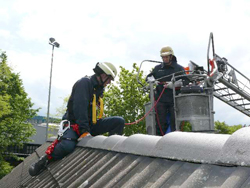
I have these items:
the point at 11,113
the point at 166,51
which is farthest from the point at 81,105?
the point at 11,113

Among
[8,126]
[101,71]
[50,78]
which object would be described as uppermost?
[50,78]

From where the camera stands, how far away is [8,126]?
2533cm

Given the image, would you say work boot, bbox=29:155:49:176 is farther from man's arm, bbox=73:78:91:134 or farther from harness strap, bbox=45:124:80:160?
man's arm, bbox=73:78:91:134

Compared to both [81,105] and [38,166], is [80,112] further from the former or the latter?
[38,166]

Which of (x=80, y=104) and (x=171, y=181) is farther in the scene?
(x=80, y=104)

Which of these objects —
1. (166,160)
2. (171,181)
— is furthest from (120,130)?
(171,181)

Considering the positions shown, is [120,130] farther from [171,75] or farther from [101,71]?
[171,75]

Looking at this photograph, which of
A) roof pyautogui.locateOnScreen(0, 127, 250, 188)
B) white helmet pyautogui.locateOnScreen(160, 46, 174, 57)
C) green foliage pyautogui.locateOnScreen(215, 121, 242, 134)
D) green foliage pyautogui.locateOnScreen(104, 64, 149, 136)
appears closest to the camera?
roof pyautogui.locateOnScreen(0, 127, 250, 188)

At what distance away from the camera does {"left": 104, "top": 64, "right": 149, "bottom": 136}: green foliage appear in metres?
23.0

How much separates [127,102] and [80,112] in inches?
756

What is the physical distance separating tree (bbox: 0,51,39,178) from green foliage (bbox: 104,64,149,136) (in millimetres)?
7876

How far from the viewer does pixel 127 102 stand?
2353 cm

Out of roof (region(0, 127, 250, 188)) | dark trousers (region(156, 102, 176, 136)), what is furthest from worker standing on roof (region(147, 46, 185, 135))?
roof (region(0, 127, 250, 188))

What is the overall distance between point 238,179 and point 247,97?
14665 mm
